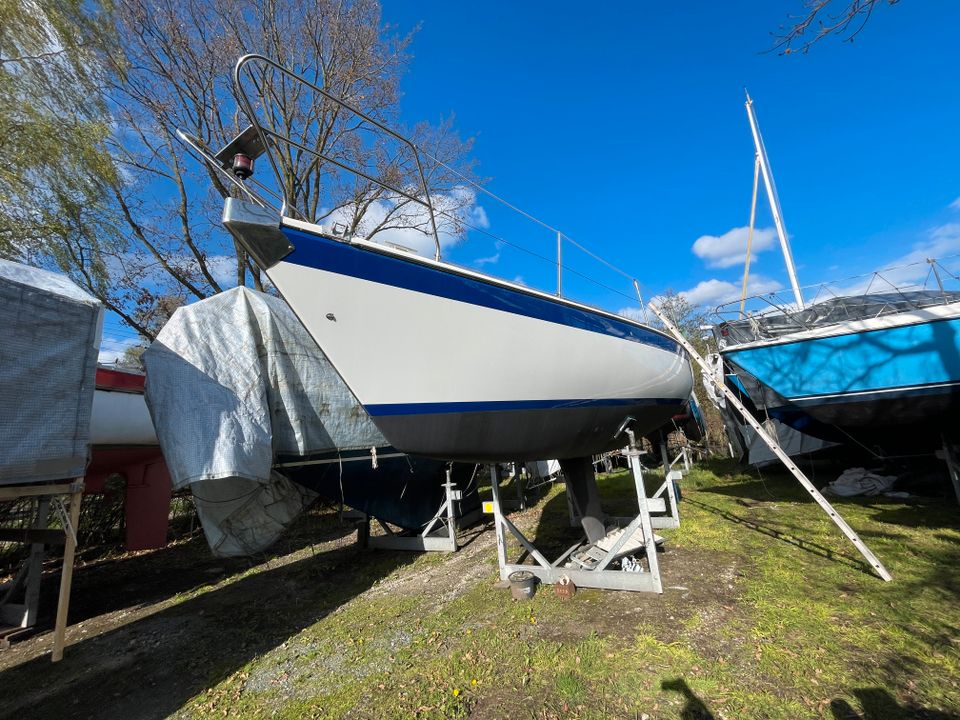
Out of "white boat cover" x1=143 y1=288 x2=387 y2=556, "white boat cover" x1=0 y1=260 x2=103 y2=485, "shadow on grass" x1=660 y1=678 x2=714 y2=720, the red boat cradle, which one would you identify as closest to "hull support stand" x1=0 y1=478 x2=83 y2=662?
"white boat cover" x1=0 y1=260 x2=103 y2=485

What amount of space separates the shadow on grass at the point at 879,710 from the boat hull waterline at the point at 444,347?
1986mm

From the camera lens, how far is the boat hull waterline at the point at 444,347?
7.97 ft

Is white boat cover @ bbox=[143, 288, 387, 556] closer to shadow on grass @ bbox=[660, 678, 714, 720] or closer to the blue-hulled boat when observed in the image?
shadow on grass @ bbox=[660, 678, 714, 720]

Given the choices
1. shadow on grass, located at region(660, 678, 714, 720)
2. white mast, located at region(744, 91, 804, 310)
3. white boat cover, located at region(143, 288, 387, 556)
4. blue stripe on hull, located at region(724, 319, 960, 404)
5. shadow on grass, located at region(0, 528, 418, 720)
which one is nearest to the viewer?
shadow on grass, located at region(660, 678, 714, 720)

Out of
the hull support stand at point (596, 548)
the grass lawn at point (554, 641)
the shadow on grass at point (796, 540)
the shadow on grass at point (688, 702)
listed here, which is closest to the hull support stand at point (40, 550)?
the grass lawn at point (554, 641)

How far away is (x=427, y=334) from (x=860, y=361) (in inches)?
194

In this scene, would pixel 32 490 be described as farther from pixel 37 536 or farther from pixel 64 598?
pixel 37 536

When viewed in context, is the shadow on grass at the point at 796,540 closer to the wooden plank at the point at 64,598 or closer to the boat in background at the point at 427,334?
the boat in background at the point at 427,334

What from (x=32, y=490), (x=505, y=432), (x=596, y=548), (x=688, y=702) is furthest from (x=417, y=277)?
(x=32, y=490)

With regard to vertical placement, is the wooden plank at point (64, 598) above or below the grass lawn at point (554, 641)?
above

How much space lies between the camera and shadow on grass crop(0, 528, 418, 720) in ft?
9.12

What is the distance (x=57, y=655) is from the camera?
124 inches

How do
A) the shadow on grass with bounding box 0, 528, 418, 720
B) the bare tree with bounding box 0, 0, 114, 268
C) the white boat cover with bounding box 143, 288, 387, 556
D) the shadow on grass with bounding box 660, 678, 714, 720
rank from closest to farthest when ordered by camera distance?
the shadow on grass with bounding box 660, 678, 714, 720, the shadow on grass with bounding box 0, 528, 418, 720, the white boat cover with bounding box 143, 288, 387, 556, the bare tree with bounding box 0, 0, 114, 268

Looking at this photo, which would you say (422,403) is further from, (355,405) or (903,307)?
(903,307)
